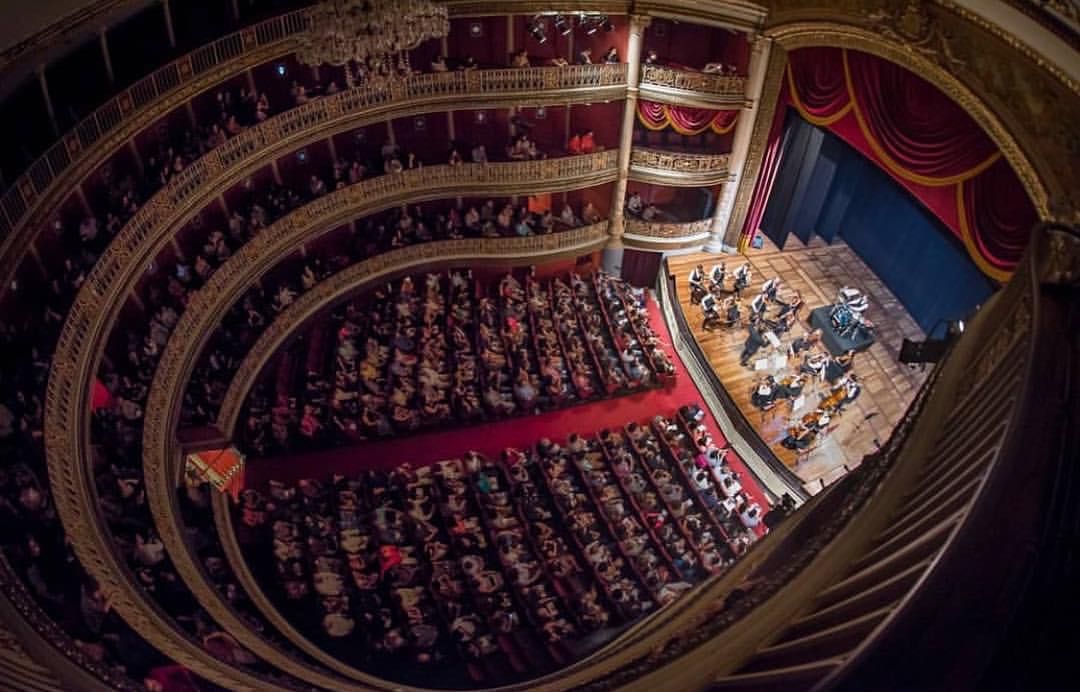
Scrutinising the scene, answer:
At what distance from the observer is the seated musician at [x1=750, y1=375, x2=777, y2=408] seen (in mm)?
15484

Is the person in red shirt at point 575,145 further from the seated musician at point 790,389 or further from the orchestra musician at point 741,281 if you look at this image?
the seated musician at point 790,389

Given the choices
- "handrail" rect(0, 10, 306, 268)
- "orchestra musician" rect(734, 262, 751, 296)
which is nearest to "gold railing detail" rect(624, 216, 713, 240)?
"orchestra musician" rect(734, 262, 751, 296)

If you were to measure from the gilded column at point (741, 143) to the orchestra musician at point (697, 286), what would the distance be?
132cm

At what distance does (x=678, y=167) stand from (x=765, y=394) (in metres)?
5.84

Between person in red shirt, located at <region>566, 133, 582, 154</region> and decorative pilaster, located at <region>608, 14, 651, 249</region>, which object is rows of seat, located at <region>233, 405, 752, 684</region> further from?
person in red shirt, located at <region>566, 133, 582, 154</region>

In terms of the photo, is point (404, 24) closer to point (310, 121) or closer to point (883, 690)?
point (310, 121)

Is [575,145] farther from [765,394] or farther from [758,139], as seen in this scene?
[765,394]

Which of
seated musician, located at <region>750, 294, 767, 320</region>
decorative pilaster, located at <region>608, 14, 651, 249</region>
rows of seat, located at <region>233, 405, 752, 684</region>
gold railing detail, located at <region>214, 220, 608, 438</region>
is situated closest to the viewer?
rows of seat, located at <region>233, 405, 752, 684</region>

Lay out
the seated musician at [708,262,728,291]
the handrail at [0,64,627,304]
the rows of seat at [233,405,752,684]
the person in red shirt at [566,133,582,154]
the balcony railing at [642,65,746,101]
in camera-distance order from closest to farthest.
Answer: the rows of seat at [233,405,752,684] → the handrail at [0,64,627,304] → the balcony railing at [642,65,746,101] → the person in red shirt at [566,133,582,154] → the seated musician at [708,262,728,291]

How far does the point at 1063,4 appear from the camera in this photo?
31.1 ft

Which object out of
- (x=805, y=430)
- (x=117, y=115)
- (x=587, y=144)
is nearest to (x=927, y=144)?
(x=805, y=430)

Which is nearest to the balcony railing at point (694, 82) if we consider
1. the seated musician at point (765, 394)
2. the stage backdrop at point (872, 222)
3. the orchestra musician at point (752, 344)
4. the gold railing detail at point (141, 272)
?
the stage backdrop at point (872, 222)

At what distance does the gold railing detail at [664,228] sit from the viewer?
1831 cm

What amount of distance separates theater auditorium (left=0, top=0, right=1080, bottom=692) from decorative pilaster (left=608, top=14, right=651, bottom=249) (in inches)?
3.3
